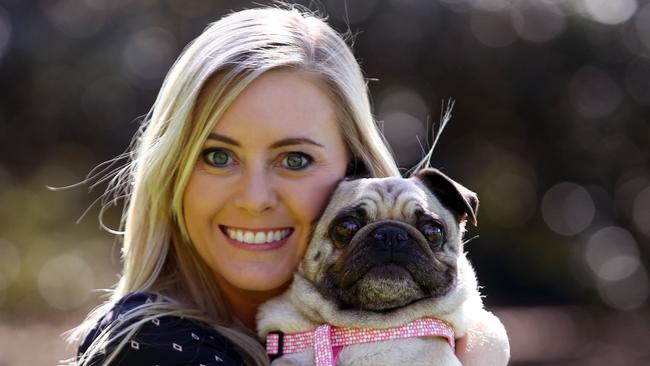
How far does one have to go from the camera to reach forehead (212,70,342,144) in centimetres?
303

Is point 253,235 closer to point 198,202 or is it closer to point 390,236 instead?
point 198,202

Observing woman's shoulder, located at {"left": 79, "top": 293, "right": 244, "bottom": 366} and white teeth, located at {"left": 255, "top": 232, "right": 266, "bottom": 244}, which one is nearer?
woman's shoulder, located at {"left": 79, "top": 293, "right": 244, "bottom": 366}

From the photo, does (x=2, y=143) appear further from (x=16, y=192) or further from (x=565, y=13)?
(x=565, y=13)

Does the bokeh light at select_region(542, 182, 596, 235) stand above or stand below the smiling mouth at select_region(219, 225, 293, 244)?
below

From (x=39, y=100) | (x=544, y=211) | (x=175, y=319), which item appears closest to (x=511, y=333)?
(x=544, y=211)

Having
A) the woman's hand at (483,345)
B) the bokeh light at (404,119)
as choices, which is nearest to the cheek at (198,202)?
the woman's hand at (483,345)

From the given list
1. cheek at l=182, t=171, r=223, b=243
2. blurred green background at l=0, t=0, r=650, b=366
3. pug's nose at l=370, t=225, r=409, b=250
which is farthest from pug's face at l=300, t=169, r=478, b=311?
blurred green background at l=0, t=0, r=650, b=366

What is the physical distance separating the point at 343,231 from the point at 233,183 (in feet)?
1.37

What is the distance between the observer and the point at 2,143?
32.3ft

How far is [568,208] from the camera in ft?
32.7

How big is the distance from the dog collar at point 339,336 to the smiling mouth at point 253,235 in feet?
1.21

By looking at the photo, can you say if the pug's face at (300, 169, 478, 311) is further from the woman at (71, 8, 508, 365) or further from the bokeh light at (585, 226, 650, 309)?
the bokeh light at (585, 226, 650, 309)

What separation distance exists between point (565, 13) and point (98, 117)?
17.0 feet

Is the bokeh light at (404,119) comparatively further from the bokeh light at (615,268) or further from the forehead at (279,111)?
the forehead at (279,111)
